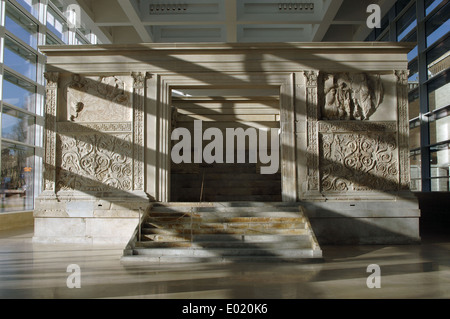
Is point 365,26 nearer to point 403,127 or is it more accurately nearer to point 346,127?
point 403,127

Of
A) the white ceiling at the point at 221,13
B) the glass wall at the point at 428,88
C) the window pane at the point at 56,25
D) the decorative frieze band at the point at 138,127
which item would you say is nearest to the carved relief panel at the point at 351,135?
the decorative frieze band at the point at 138,127

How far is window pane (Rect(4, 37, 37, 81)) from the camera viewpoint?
1488 cm

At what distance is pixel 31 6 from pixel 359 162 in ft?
47.9

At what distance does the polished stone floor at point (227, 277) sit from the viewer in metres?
5.65

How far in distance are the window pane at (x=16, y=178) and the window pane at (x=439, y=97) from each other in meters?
16.7

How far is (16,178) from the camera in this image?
50.6 feet

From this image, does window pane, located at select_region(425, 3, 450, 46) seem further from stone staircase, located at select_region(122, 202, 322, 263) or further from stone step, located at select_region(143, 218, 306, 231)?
stone step, located at select_region(143, 218, 306, 231)

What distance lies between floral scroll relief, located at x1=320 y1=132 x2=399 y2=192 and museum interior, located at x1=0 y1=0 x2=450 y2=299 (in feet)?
0.13

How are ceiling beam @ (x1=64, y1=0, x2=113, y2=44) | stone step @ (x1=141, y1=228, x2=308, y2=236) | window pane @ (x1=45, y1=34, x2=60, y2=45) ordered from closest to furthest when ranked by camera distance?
stone step @ (x1=141, y1=228, x2=308, y2=236), ceiling beam @ (x1=64, y1=0, x2=113, y2=44), window pane @ (x1=45, y1=34, x2=60, y2=45)

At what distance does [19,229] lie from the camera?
48.2 feet

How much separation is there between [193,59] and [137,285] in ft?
23.8

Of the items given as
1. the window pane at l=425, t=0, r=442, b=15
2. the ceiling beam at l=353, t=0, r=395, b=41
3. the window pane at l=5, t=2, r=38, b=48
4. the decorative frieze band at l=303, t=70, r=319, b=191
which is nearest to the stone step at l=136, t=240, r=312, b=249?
the decorative frieze band at l=303, t=70, r=319, b=191

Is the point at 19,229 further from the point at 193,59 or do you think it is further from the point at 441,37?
the point at 441,37

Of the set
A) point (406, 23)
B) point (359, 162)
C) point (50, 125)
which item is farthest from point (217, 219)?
point (406, 23)
